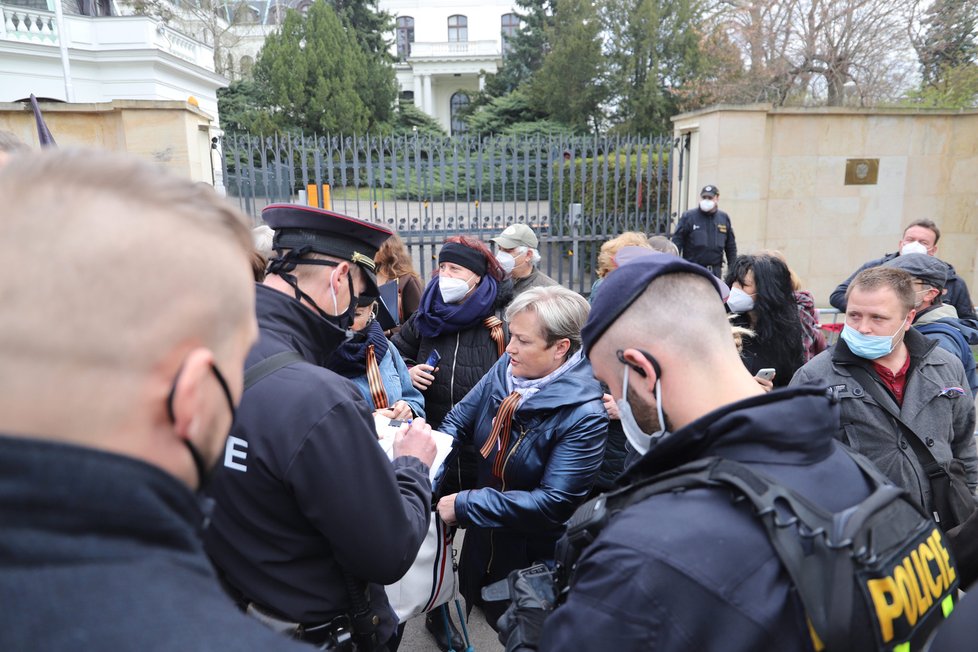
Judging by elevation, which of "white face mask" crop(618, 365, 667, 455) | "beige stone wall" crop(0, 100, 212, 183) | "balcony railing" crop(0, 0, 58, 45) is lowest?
"white face mask" crop(618, 365, 667, 455)

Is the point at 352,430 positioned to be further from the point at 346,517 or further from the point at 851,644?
the point at 851,644

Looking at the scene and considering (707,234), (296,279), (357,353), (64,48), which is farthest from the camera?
(64,48)

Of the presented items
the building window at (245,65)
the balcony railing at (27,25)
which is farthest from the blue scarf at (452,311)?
the building window at (245,65)

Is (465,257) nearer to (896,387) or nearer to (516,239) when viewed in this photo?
(516,239)

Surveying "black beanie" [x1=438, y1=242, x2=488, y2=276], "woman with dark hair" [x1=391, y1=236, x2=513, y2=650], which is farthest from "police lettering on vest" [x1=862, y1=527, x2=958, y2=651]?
"black beanie" [x1=438, y1=242, x2=488, y2=276]

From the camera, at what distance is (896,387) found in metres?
2.99

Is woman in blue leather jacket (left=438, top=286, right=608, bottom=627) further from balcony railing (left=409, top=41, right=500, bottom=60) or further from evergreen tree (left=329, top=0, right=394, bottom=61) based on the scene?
balcony railing (left=409, top=41, right=500, bottom=60)

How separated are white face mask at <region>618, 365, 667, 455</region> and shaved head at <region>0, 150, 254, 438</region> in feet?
3.38

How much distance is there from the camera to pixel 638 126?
25000 millimetres

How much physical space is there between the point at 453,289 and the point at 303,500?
7.52 feet

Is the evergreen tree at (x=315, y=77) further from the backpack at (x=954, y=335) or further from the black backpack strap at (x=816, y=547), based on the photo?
the black backpack strap at (x=816, y=547)

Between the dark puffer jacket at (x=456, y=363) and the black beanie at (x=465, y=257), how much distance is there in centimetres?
34

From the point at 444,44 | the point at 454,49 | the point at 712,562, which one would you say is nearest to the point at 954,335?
the point at 712,562

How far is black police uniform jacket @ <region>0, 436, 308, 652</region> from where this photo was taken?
695mm
